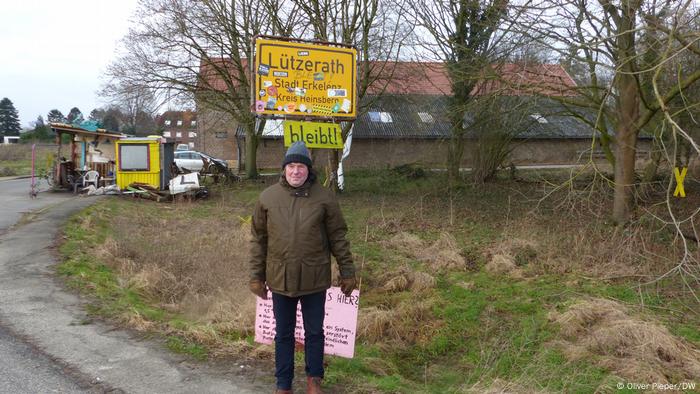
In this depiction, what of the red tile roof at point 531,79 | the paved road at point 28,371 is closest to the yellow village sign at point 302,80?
the paved road at point 28,371

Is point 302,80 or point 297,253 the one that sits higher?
point 302,80

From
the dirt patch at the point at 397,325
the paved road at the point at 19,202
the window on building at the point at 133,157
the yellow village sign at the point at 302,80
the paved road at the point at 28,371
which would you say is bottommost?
the dirt patch at the point at 397,325

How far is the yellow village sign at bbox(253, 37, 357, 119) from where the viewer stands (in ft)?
22.9

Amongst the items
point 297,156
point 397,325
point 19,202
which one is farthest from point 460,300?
point 19,202

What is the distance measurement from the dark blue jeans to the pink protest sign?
2.83 ft

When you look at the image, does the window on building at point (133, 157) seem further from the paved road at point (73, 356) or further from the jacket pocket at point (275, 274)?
the jacket pocket at point (275, 274)

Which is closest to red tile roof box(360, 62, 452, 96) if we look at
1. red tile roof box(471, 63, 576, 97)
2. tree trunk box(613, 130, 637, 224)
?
red tile roof box(471, 63, 576, 97)

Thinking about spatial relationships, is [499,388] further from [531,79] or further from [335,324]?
[531,79]

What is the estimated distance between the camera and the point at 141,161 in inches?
719

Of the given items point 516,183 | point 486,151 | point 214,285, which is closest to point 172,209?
point 214,285

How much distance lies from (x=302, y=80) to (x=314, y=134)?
3.47 feet

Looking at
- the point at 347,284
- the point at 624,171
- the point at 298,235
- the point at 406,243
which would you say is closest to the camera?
the point at 298,235

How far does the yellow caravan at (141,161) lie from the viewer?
1809cm

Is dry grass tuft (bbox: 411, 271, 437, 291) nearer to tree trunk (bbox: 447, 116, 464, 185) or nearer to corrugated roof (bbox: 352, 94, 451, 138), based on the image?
corrugated roof (bbox: 352, 94, 451, 138)
